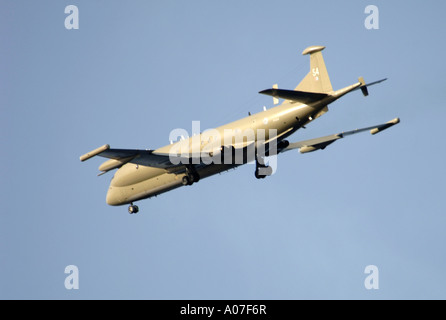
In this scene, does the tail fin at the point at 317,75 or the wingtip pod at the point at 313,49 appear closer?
the tail fin at the point at 317,75

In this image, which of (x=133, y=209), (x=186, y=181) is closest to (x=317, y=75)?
(x=186, y=181)

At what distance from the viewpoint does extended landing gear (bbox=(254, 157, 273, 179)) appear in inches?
1933

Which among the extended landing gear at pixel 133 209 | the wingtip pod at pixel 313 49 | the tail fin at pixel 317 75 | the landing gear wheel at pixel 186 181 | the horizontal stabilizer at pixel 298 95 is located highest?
the wingtip pod at pixel 313 49

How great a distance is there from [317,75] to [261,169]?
339 inches

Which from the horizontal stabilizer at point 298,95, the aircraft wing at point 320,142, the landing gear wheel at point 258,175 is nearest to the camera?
the horizontal stabilizer at point 298,95

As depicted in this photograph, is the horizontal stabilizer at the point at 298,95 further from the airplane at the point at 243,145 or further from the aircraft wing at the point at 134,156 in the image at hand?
the aircraft wing at the point at 134,156

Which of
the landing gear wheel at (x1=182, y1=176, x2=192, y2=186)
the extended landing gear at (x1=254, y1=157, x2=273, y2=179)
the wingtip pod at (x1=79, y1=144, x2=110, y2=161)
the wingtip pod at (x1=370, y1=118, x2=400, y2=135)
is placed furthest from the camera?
the extended landing gear at (x1=254, y1=157, x2=273, y2=179)

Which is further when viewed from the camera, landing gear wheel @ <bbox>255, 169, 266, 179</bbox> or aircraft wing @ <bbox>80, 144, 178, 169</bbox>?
landing gear wheel @ <bbox>255, 169, 266, 179</bbox>

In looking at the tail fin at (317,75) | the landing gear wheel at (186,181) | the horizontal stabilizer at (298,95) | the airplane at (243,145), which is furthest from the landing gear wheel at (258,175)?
the horizontal stabilizer at (298,95)

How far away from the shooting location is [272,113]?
145ft

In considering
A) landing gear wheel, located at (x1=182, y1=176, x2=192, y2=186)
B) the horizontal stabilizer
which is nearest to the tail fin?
the horizontal stabilizer

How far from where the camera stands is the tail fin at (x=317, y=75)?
43.2 meters
